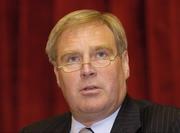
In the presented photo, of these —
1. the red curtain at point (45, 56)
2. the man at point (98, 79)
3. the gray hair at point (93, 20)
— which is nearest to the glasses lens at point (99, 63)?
the man at point (98, 79)

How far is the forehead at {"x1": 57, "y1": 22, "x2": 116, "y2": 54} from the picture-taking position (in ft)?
6.04

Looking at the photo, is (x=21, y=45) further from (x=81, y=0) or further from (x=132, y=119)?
(x=132, y=119)

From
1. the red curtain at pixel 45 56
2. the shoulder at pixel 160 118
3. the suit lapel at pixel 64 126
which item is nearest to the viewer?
the shoulder at pixel 160 118

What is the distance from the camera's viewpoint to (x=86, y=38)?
1847mm

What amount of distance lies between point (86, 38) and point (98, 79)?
0.61 ft

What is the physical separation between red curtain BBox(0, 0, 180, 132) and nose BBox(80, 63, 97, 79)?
21.2 inches

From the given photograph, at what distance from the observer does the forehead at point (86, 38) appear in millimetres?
1841

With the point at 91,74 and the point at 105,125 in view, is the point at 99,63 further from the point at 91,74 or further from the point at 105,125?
the point at 105,125

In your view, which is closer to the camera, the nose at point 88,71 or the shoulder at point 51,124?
the nose at point 88,71

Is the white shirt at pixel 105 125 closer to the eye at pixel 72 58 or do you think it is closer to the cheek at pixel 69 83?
the cheek at pixel 69 83

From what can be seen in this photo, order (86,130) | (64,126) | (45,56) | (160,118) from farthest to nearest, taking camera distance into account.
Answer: (45,56) < (64,126) < (86,130) < (160,118)

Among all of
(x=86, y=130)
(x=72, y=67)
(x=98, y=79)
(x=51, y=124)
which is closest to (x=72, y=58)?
(x=72, y=67)

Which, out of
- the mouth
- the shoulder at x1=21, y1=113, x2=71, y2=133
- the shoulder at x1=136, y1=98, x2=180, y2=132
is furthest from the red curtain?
the mouth

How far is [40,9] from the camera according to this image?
8.14ft
